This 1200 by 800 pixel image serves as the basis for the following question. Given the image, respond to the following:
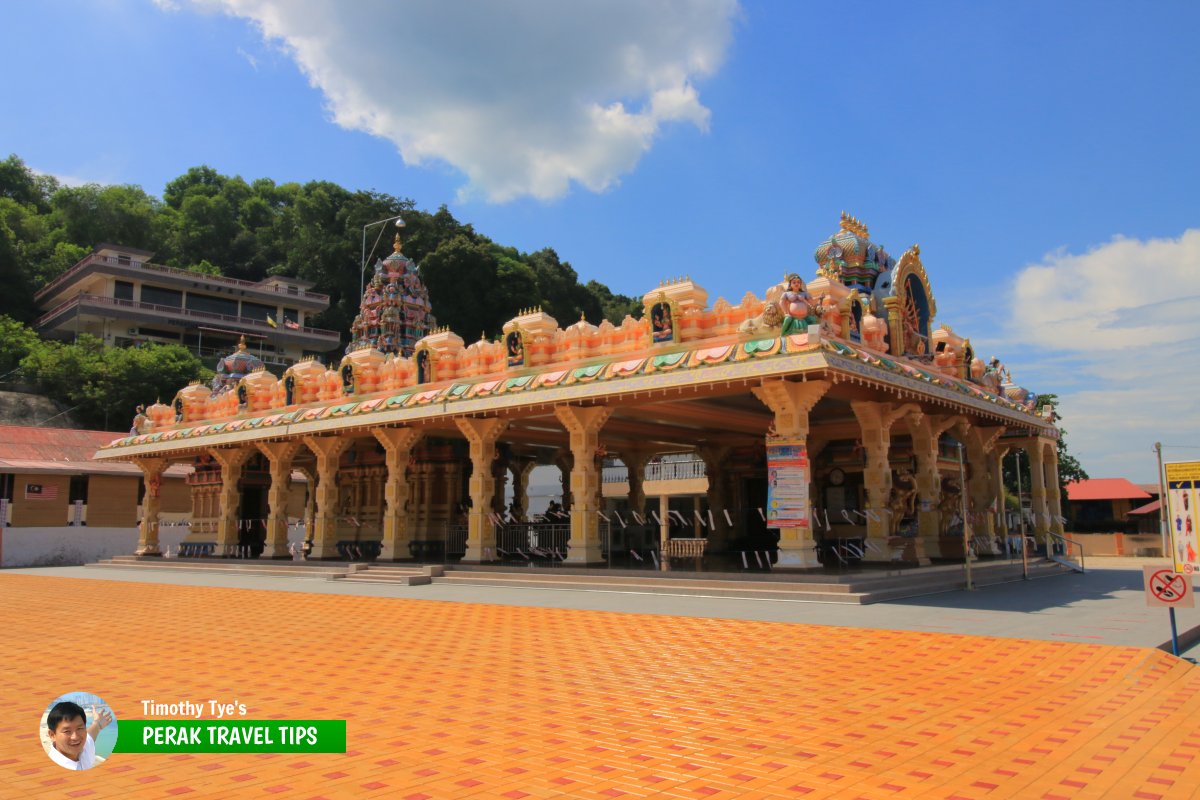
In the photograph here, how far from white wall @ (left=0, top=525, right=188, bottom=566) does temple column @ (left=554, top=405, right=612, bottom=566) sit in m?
21.4

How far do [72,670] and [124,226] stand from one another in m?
66.6

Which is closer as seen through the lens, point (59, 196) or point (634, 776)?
point (634, 776)

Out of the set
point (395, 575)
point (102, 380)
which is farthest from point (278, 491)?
point (102, 380)

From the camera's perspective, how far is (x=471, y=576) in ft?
55.6

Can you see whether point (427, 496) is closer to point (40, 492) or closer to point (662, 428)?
point (662, 428)

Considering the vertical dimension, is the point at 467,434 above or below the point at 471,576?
above

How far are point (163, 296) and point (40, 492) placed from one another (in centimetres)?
3303

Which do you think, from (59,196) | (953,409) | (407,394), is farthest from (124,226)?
(953,409)

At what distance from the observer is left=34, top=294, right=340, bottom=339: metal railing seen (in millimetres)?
51581

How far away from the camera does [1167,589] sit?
25.4 ft

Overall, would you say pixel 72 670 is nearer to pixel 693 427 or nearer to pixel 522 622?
pixel 522 622

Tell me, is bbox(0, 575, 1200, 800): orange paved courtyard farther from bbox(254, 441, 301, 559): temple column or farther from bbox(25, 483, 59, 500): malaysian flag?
bbox(25, 483, 59, 500): malaysian flag

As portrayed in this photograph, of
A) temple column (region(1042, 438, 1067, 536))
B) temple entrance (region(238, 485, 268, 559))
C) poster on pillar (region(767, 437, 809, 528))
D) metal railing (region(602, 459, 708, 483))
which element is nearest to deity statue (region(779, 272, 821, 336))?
poster on pillar (region(767, 437, 809, 528))

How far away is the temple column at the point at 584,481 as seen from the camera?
1608 cm
